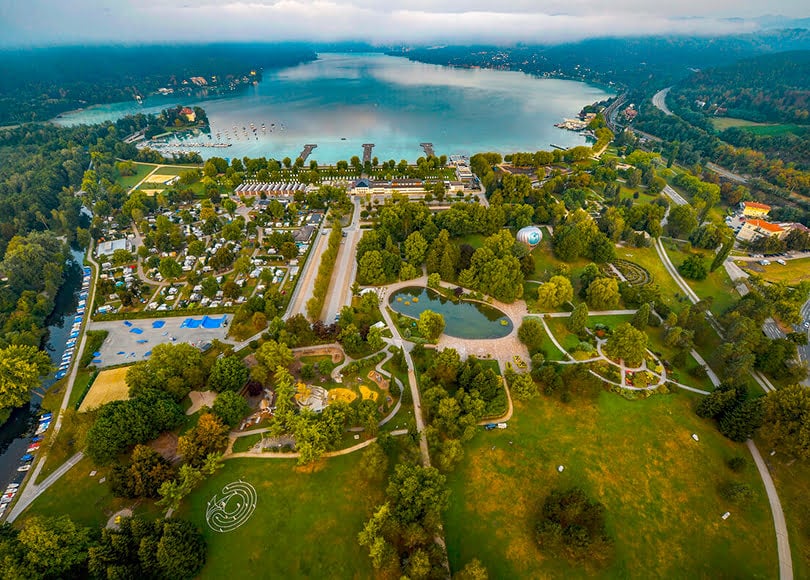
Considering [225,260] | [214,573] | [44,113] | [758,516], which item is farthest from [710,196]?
[44,113]

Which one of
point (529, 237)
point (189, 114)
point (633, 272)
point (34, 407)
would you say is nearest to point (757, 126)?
point (633, 272)

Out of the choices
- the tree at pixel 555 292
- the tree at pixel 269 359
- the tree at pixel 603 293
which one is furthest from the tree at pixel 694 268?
the tree at pixel 269 359

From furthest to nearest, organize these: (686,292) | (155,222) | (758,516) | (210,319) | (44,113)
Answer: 1. (44,113)
2. (155,222)
3. (686,292)
4. (210,319)
5. (758,516)

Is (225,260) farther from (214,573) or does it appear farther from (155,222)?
(214,573)

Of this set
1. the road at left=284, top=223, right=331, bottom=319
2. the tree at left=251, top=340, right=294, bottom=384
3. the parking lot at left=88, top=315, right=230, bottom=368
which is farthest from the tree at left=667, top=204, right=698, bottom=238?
the parking lot at left=88, top=315, right=230, bottom=368

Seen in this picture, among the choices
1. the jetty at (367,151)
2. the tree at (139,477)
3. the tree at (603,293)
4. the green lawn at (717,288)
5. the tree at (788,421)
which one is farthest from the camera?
the jetty at (367,151)

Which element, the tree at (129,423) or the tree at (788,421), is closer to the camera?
the tree at (788,421)

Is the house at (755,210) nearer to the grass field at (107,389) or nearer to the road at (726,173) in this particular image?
the road at (726,173)

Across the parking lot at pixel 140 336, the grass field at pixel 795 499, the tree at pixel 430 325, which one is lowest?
the grass field at pixel 795 499
